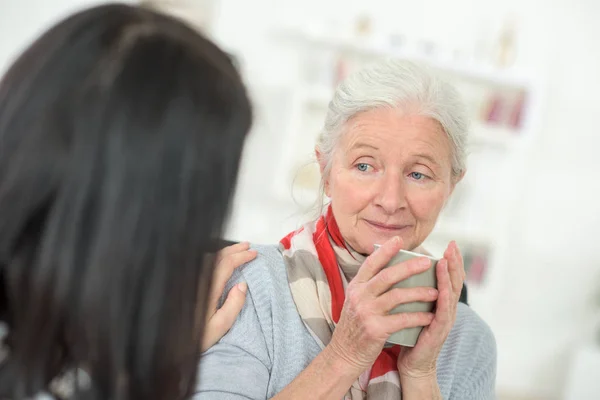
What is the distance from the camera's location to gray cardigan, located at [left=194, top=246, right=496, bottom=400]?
1180 mm

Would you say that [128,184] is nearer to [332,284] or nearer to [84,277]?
[84,277]

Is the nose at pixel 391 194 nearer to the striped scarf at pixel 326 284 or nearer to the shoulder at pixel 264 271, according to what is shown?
the striped scarf at pixel 326 284

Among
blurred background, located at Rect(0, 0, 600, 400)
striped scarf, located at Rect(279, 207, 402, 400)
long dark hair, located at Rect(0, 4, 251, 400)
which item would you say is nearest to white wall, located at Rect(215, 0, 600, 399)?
blurred background, located at Rect(0, 0, 600, 400)

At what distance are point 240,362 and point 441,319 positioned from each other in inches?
13.8

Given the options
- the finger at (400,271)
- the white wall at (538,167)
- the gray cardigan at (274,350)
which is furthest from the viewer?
the white wall at (538,167)

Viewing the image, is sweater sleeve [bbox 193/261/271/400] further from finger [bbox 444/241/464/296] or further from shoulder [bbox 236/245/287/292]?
finger [bbox 444/241/464/296]

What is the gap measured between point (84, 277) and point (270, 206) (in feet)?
12.2

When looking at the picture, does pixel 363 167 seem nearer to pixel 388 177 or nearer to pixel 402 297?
pixel 388 177

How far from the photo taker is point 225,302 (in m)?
1.22

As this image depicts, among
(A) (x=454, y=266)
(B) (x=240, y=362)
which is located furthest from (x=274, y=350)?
(A) (x=454, y=266)

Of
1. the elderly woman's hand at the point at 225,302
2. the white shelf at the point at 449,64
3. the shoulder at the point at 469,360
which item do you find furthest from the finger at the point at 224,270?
the white shelf at the point at 449,64

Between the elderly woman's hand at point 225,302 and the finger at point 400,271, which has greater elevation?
the finger at point 400,271

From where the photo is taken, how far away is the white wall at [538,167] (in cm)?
437

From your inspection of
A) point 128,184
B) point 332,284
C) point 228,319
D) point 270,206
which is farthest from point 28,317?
point 270,206
